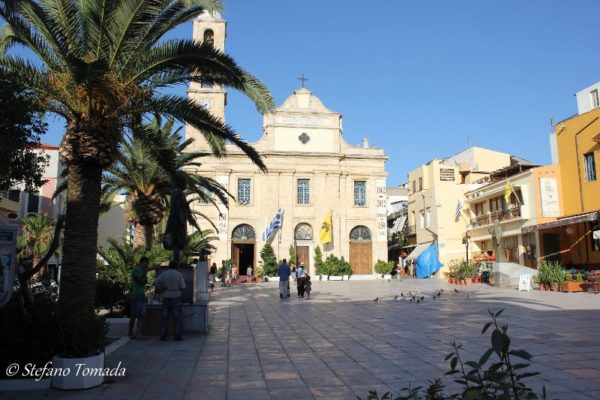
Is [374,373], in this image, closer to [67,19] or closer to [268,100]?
[268,100]

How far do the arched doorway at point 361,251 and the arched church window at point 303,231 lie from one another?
11.0 feet

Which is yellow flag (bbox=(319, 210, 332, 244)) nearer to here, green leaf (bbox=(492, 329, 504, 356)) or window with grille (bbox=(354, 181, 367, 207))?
Result: window with grille (bbox=(354, 181, 367, 207))

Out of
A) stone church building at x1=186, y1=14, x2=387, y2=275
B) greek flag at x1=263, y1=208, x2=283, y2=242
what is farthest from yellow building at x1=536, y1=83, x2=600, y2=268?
greek flag at x1=263, y1=208, x2=283, y2=242

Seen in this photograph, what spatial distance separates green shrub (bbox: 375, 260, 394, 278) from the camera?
3838 cm

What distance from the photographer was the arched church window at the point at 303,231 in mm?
39075

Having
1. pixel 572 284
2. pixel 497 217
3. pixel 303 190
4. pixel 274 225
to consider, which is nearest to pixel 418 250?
pixel 497 217

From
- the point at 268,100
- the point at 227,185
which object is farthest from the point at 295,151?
the point at 268,100

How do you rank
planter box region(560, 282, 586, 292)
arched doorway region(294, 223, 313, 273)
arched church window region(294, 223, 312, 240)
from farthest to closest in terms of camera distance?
arched church window region(294, 223, 312, 240) < arched doorway region(294, 223, 313, 273) < planter box region(560, 282, 586, 292)

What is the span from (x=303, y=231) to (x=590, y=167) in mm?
20535

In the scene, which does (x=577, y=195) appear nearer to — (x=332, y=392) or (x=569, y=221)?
(x=569, y=221)

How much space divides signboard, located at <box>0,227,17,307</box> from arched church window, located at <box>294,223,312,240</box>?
33676 mm

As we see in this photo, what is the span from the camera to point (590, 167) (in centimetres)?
2431

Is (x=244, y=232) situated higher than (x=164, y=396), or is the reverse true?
(x=244, y=232)

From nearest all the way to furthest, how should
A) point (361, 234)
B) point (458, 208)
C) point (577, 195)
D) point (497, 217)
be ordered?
point (577, 195) < point (497, 217) < point (458, 208) < point (361, 234)
